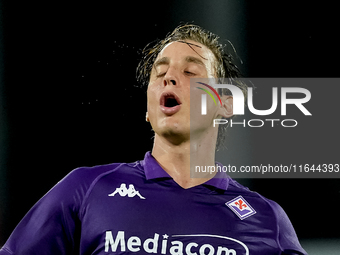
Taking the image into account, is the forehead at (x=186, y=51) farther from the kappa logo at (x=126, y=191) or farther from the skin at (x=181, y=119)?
the kappa logo at (x=126, y=191)

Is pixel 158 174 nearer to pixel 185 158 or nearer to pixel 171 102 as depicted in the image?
pixel 185 158

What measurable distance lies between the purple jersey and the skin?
0.21 feet

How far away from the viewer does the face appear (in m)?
1.36

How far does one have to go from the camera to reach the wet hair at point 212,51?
1547 mm

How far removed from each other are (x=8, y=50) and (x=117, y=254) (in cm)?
111

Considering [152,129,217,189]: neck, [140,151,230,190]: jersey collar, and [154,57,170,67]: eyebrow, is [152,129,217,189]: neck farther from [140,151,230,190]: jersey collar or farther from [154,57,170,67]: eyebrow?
[154,57,170,67]: eyebrow

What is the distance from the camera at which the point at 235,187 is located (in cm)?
143

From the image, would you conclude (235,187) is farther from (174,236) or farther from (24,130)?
(24,130)

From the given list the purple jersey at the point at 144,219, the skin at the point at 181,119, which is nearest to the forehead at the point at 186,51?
the skin at the point at 181,119

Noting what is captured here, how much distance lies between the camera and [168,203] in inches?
50.5

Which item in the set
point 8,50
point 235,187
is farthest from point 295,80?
point 8,50

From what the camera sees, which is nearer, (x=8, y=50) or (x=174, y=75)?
(x=174, y=75)

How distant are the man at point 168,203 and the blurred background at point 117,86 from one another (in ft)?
1.23

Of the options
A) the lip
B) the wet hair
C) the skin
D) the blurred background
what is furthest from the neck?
the blurred background
